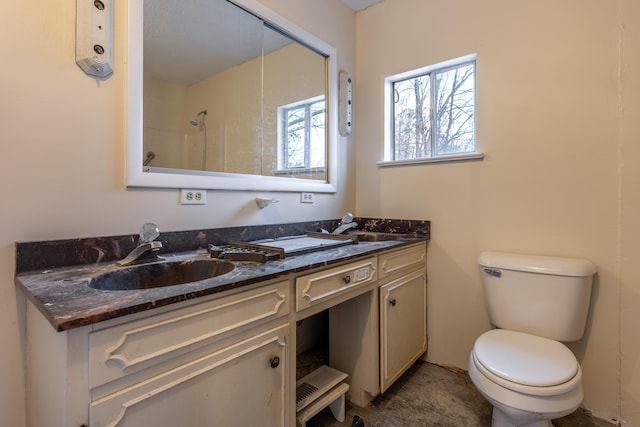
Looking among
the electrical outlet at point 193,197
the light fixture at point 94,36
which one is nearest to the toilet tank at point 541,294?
the electrical outlet at point 193,197

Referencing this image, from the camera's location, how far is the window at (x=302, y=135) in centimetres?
189

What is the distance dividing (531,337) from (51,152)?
209 centimetres

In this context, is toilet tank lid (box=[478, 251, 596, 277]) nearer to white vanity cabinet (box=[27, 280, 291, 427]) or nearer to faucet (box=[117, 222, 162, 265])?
white vanity cabinet (box=[27, 280, 291, 427])

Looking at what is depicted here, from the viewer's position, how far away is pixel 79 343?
2.06 ft

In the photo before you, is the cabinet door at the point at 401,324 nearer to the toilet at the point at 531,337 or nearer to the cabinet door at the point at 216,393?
the toilet at the point at 531,337

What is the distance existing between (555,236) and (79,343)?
1988 millimetres

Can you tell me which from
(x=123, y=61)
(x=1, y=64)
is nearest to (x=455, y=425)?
(x=123, y=61)

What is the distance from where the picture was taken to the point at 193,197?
1.40 m

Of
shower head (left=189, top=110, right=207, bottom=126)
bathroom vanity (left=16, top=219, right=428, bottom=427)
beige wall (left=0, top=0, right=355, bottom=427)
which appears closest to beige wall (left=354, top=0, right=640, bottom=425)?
bathroom vanity (left=16, top=219, right=428, bottom=427)

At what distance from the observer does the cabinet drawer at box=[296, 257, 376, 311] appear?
113cm

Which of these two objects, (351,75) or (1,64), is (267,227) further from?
(351,75)

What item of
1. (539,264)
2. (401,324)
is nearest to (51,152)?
(401,324)

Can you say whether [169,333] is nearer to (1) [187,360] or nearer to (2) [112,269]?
(1) [187,360]

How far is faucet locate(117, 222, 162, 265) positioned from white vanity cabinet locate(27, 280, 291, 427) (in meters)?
0.31
